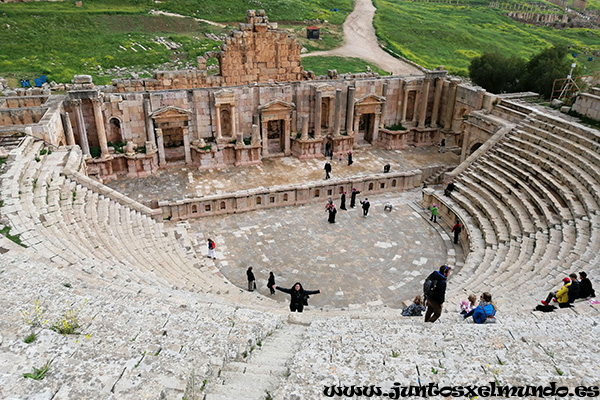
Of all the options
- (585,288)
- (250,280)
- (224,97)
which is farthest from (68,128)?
(585,288)

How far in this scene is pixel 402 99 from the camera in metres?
26.7

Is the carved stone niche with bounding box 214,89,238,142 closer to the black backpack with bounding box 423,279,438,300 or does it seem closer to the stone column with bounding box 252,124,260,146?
the stone column with bounding box 252,124,260,146

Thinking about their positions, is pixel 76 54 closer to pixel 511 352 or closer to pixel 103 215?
pixel 103 215

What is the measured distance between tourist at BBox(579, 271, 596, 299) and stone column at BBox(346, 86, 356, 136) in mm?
16877

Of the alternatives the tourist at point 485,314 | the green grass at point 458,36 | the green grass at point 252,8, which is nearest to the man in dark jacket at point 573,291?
the tourist at point 485,314

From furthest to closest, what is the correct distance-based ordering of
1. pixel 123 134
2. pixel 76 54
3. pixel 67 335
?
pixel 76 54, pixel 123 134, pixel 67 335

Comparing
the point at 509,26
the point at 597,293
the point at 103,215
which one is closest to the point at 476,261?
the point at 597,293

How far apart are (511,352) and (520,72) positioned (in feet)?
87.1

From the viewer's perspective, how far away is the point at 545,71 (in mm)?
26203

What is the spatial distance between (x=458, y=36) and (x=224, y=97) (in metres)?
42.4

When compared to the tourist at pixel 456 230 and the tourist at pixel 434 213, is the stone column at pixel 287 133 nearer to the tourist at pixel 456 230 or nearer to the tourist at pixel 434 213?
the tourist at pixel 434 213

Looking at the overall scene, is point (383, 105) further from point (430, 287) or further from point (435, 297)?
point (435, 297)

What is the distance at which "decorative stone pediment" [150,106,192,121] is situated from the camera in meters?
21.7

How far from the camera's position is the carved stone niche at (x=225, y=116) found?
73.8 feet
